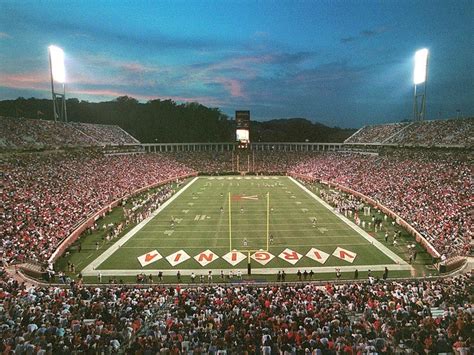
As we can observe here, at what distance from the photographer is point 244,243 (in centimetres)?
2525

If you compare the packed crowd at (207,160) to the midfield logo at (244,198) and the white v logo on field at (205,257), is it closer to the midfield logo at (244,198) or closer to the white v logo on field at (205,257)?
the midfield logo at (244,198)

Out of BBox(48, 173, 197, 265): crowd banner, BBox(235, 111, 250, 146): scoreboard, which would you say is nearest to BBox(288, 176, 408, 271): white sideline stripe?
BBox(48, 173, 197, 265): crowd banner

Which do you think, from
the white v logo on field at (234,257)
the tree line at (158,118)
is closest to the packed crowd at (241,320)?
the white v logo on field at (234,257)

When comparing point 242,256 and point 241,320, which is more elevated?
point 241,320

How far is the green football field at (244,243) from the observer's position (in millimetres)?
21844

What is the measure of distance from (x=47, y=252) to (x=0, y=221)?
14.3 feet

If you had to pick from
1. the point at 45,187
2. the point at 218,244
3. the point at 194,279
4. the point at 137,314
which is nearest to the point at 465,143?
the point at 218,244

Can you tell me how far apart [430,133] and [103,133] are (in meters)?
58.0

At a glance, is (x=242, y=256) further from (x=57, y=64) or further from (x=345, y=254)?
(x=57, y=64)

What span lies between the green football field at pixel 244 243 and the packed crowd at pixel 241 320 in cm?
694

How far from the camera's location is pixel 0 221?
22.5 metres

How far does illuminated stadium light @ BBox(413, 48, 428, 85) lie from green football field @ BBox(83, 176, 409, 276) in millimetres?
30965

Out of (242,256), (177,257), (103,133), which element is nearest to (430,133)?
(242,256)

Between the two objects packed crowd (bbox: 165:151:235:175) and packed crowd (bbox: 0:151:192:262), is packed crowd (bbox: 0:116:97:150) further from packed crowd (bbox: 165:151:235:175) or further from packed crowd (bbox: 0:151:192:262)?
packed crowd (bbox: 165:151:235:175)
